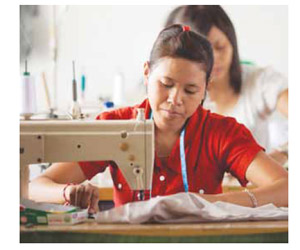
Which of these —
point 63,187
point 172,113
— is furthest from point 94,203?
point 172,113

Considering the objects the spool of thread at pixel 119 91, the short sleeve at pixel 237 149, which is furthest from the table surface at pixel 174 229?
the spool of thread at pixel 119 91

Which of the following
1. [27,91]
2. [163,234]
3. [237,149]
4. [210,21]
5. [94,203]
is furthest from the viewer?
[210,21]

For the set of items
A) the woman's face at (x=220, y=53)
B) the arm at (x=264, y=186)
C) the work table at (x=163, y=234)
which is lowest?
the work table at (x=163, y=234)

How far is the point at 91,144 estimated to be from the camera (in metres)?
1.61

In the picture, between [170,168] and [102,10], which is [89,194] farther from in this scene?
[102,10]

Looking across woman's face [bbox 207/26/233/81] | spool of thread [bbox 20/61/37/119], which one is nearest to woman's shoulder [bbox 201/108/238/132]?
spool of thread [bbox 20/61/37/119]

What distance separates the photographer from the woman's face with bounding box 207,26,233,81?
3.53 metres

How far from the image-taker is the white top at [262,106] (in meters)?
3.57

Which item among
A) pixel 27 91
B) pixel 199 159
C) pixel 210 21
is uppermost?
pixel 210 21

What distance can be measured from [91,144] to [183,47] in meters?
0.41

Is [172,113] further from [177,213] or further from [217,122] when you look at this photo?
[177,213]

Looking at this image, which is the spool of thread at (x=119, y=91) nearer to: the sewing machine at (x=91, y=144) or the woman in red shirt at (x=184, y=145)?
the woman in red shirt at (x=184, y=145)

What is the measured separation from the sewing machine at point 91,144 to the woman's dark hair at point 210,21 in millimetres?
1984

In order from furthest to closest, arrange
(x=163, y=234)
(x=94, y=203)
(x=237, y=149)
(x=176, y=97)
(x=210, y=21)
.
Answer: (x=210, y=21)
(x=237, y=149)
(x=176, y=97)
(x=94, y=203)
(x=163, y=234)
